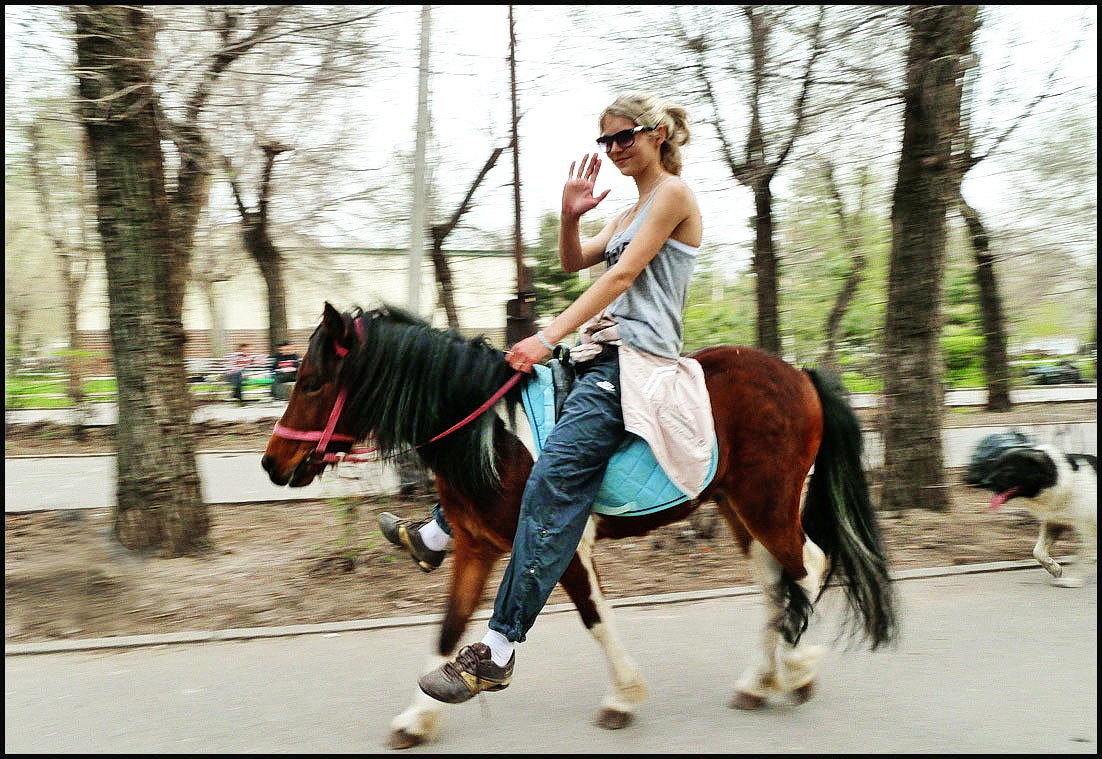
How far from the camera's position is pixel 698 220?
3695 millimetres

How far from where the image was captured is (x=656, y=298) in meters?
3.70

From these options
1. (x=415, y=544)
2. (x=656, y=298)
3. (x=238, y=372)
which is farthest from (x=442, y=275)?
(x=238, y=372)

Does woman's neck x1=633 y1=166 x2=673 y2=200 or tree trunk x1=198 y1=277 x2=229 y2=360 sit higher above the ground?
woman's neck x1=633 y1=166 x2=673 y2=200

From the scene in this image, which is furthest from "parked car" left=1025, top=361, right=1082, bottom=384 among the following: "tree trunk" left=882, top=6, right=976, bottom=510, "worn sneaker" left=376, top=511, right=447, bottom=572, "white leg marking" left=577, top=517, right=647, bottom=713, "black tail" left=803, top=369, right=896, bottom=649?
"worn sneaker" left=376, top=511, right=447, bottom=572

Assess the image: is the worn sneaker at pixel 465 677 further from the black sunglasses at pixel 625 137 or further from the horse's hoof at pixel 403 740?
the black sunglasses at pixel 625 137

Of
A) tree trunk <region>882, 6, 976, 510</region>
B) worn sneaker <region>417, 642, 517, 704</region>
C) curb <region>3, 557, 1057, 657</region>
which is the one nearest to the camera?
worn sneaker <region>417, 642, 517, 704</region>

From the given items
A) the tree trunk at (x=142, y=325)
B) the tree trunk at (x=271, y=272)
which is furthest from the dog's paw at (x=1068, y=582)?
the tree trunk at (x=271, y=272)

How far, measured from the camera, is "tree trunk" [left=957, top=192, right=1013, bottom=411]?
15.8m

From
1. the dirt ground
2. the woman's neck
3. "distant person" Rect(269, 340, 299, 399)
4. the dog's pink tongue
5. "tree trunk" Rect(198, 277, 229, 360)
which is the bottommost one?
"tree trunk" Rect(198, 277, 229, 360)

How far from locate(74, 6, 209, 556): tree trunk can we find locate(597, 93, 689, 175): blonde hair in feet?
12.8

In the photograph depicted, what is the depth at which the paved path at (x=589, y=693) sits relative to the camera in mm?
3621

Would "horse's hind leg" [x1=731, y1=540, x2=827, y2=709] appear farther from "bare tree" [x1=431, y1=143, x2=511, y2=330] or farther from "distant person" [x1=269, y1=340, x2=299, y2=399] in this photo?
"distant person" [x1=269, y1=340, x2=299, y2=399]

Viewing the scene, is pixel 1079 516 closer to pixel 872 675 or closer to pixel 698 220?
pixel 872 675

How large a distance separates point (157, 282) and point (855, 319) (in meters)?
17.2
